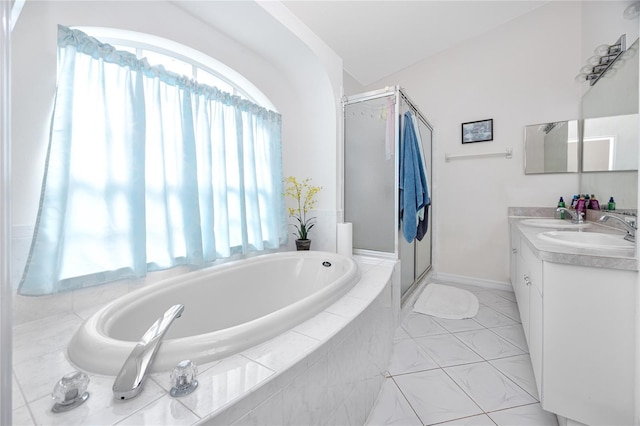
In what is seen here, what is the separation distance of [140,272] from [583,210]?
10.6ft

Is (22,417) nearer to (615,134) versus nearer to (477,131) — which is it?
(615,134)

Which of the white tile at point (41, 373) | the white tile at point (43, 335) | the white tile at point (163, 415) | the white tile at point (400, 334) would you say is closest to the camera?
the white tile at point (163, 415)

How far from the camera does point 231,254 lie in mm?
1857

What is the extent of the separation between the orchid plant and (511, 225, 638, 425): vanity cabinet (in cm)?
164

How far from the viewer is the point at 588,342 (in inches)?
40.6

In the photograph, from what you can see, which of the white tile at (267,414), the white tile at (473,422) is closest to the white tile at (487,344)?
the white tile at (473,422)

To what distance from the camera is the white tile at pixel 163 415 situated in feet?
1.89

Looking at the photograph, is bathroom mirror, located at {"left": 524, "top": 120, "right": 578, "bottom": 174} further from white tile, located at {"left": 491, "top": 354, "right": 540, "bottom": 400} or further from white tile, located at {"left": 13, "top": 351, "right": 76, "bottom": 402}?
white tile, located at {"left": 13, "top": 351, "right": 76, "bottom": 402}

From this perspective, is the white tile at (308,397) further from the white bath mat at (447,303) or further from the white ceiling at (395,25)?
the white ceiling at (395,25)

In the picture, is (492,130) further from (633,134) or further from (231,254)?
(231,254)

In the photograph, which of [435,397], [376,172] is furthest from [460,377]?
[376,172]

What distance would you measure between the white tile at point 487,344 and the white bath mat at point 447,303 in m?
0.25

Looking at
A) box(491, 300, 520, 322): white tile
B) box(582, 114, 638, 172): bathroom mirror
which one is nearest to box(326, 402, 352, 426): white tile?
box(491, 300, 520, 322): white tile

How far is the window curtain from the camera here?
1.11 metres
